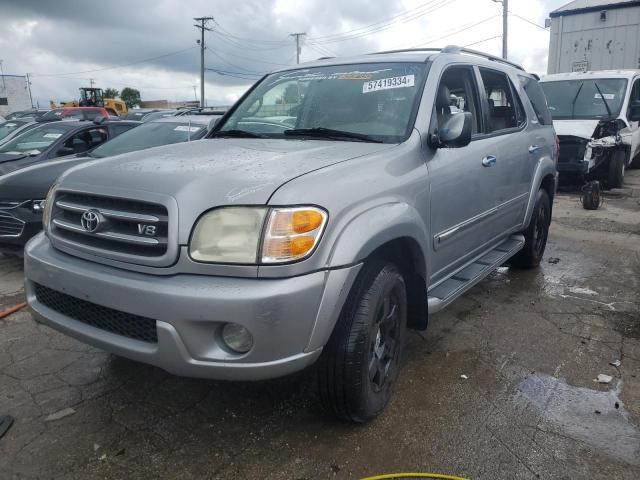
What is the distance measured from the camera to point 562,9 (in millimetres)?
13305

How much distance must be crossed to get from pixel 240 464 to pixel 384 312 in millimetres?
972

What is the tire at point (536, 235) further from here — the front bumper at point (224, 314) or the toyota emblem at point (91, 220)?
the toyota emblem at point (91, 220)

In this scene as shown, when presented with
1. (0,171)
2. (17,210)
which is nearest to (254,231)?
(17,210)

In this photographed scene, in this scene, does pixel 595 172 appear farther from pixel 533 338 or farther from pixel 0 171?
pixel 0 171

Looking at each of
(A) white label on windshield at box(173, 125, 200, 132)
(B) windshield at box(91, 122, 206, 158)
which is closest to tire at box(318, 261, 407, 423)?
(B) windshield at box(91, 122, 206, 158)

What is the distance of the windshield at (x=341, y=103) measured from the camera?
121 inches

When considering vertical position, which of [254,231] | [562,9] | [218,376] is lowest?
[218,376]

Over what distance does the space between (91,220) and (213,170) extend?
0.60m

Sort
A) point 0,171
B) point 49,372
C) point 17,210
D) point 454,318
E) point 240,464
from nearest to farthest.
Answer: point 240,464 → point 49,372 → point 454,318 → point 17,210 → point 0,171

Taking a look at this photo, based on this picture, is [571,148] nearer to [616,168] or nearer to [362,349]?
[616,168]

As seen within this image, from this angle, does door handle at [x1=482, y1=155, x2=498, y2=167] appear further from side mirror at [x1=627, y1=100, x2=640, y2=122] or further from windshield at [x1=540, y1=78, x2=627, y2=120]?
side mirror at [x1=627, y1=100, x2=640, y2=122]

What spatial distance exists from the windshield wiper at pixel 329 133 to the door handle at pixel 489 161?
1006 mm

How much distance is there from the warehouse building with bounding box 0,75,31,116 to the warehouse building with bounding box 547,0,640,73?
35.4 metres

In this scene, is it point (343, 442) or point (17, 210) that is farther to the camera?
point (17, 210)
